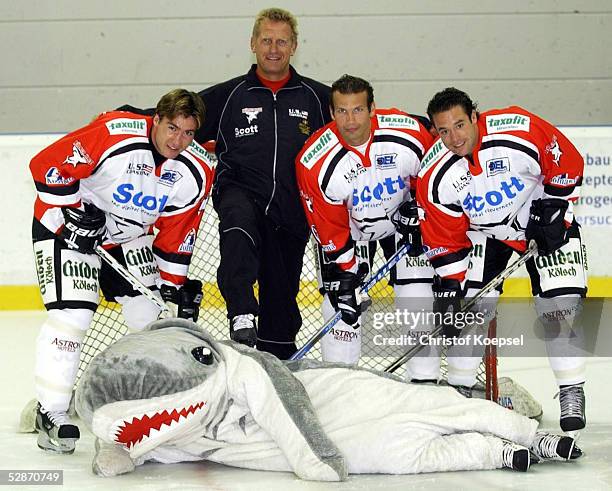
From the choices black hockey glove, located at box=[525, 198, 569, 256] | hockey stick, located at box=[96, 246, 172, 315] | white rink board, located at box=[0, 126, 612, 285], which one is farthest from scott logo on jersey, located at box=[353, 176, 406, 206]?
white rink board, located at box=[0, 126, 612, 285]

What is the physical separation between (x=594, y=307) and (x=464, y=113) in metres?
2.81

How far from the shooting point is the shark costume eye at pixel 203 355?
2881 millimetres

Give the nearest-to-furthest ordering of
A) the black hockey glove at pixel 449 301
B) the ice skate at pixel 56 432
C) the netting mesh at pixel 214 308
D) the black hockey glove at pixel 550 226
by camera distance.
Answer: the ice skate at pixel 56 432, the black hockey glove at pixel 550 226, the black hockey glove at pixel 449 301, the netting mesh at pixel 214 308

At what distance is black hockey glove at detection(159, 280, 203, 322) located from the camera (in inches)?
141

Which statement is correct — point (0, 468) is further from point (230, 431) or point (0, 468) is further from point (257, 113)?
point (257, 113)

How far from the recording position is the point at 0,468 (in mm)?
3049

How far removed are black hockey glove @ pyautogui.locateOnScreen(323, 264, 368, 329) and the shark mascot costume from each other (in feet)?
1.76

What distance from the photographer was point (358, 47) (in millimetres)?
6914

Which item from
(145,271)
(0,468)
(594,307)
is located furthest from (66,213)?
(594,307)

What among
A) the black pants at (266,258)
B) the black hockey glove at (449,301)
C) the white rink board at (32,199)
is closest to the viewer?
the black hockey glove at (449,301)

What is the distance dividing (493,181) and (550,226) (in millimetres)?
228

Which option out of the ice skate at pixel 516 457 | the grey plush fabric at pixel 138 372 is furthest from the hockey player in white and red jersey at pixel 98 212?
the ice skate at pixel 516 457

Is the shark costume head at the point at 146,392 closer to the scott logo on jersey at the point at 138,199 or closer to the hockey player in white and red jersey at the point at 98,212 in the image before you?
the hockey player in white and red jersey at the point at 98,212

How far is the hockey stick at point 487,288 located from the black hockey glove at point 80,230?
109cm
